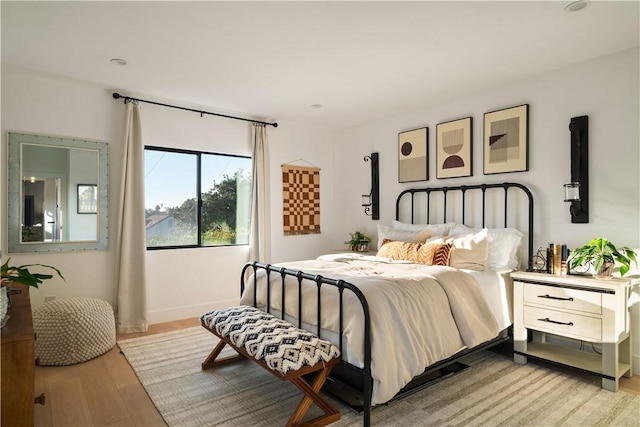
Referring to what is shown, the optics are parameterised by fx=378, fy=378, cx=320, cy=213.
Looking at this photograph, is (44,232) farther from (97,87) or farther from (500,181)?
(500,181)

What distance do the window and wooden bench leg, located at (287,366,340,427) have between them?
2.85 metres

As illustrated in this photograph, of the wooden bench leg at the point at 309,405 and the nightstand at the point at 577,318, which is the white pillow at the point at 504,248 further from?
the wooden bench leg at the point at 309,405

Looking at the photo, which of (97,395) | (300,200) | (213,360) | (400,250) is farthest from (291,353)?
(300,200)

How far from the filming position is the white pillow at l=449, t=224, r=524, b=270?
135 inches

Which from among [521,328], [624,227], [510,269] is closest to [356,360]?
[521,328]

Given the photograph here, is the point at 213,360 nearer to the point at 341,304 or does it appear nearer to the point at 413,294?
the point at 341,304

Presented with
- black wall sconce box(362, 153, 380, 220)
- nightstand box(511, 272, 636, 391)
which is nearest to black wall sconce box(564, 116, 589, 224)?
nightstand box(511, 272, 636, 391)

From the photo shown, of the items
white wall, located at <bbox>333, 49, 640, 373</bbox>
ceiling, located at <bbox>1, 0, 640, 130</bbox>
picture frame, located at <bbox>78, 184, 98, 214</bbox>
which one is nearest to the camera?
ceiling, located at <bbox>1, 0, 640, 130</bbox>

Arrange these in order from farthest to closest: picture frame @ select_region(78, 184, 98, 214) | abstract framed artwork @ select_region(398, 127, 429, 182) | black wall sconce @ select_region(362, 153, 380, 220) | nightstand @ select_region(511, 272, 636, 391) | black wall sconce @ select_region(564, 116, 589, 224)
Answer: black wall sconce @ select_region(362, 153, 380, 220) < abstract framed artwork @ select_region(398, 127, 429, 182) < picture frame @ select_region(78, 184, 98, 214) < black wall sconce @ select_region(564, 116, 589, 224) < nightstand @ select_region(511, 272, 636, 391)

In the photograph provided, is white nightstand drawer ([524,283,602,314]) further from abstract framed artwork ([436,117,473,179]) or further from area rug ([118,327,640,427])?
abstract framed artwork ([436,117,473,179])

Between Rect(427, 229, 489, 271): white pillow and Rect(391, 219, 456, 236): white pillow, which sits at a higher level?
Rect(391, 219, 456, 236): white pillow

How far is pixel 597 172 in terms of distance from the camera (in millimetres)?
3125

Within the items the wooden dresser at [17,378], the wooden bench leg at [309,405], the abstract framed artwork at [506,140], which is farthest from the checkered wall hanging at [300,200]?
the wooden dresser at [17,378]

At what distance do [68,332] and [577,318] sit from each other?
13.1 ft
